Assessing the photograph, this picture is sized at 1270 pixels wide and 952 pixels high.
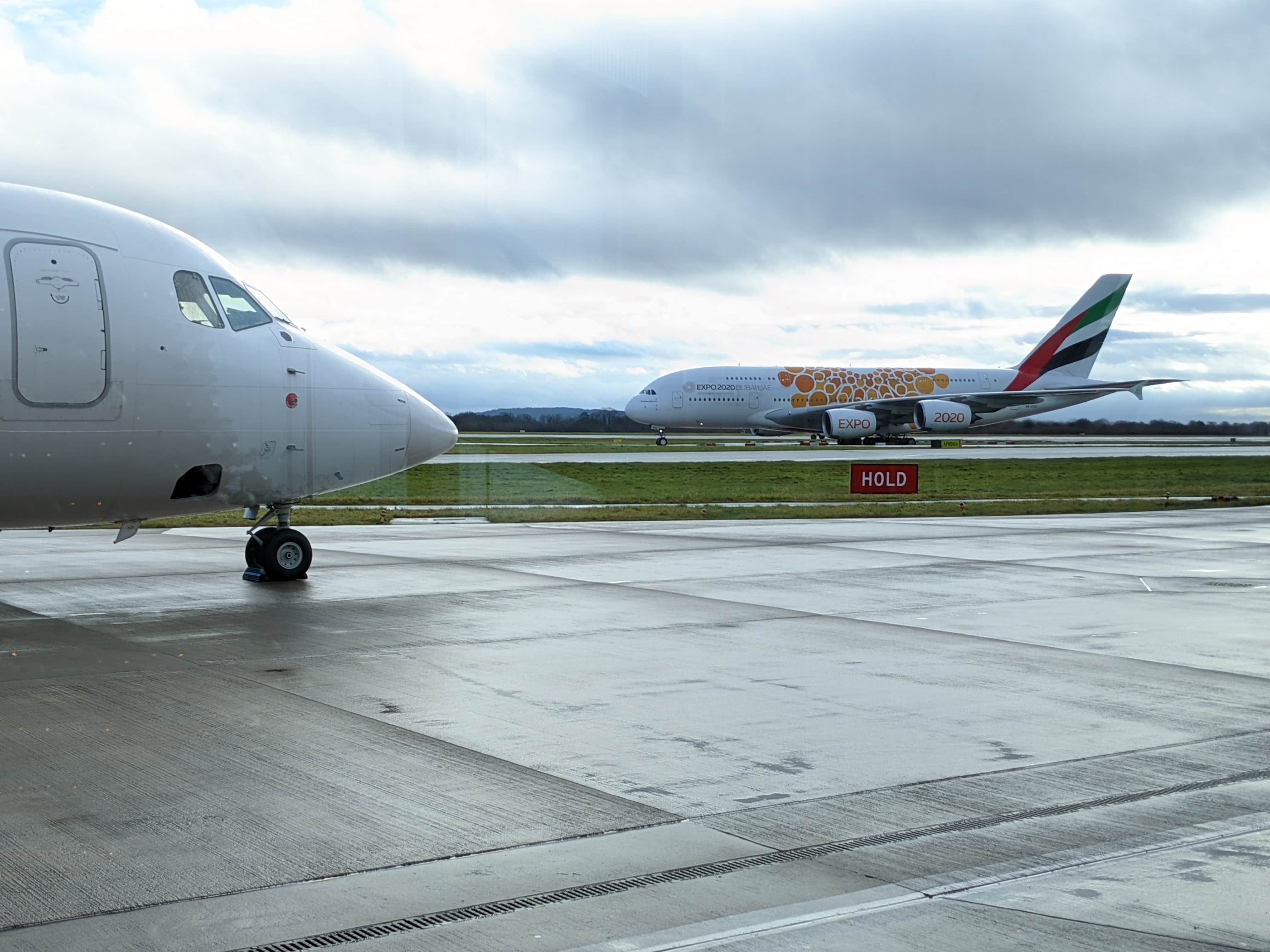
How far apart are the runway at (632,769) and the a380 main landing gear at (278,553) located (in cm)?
51

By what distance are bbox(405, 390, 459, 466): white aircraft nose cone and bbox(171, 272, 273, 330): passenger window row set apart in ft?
5.98

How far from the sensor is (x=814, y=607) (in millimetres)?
12312

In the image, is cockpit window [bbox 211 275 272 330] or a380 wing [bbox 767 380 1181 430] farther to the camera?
a380 wing [bbox 767 380 1181 430]

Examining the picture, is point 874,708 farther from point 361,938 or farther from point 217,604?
point 217,604

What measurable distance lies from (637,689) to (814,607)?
4275mm

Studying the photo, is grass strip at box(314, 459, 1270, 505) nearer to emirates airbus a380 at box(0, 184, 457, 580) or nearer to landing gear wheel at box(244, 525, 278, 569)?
landing gear wheel at box(244, 525, 278, 569)

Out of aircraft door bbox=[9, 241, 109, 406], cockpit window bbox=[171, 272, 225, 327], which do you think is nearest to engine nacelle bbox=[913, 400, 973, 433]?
cockpit window bbox=[171, 272, 225, 327]

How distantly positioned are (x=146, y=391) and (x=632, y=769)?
705 cm

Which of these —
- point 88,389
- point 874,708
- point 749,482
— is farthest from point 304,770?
point 749,482

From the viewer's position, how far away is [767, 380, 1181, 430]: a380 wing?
222 ft

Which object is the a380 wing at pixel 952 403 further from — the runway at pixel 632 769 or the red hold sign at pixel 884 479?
the runway at pixel 632 769

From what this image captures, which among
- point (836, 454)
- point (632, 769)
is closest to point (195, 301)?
point (632, 769)

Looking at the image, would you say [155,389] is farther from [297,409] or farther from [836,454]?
[836,454]

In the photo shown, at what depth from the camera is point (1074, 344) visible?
248 ft
